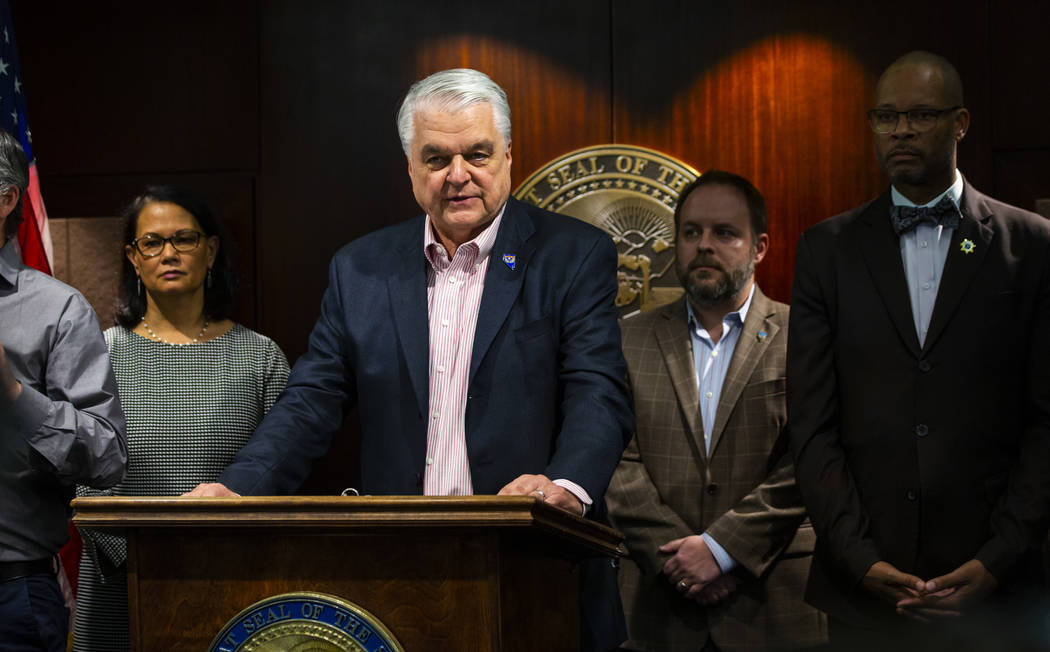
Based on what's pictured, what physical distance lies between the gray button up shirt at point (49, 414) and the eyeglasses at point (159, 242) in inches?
36.0

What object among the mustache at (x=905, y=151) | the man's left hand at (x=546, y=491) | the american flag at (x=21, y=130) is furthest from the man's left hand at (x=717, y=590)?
the american flag at (x=21, y=130)

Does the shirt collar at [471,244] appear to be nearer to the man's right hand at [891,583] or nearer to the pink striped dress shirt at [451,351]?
the pink striped dress shirt at [451,351]

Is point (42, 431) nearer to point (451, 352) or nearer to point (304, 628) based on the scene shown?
point (451, 352)

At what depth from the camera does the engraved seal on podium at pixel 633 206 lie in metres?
4.67

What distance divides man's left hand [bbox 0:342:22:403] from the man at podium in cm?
48

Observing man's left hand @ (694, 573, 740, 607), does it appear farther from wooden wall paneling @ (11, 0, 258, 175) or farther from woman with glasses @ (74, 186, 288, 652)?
wooden wall paneling @ (11, 0, 258, 175)

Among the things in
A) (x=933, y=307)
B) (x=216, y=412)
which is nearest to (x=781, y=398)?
(x=933, y=307)

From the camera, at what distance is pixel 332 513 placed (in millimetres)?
1805

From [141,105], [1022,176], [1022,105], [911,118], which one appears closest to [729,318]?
[911,118]

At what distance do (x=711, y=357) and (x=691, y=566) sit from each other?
641 mm

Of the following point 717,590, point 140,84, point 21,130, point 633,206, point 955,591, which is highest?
point 140,84

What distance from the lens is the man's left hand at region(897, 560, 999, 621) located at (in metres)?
2.80

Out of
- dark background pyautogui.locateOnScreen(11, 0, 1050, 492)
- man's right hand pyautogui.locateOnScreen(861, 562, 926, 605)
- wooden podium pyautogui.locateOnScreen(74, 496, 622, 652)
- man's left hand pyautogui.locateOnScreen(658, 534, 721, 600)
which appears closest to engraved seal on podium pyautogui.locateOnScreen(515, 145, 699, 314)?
dark background pyautogui.locateOnScreen(11, 0, 1050, 492)

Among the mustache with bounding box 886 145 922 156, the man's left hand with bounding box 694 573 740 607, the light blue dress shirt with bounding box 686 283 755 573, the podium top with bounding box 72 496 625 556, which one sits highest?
the mustache with bounding box 886 145 922 156
